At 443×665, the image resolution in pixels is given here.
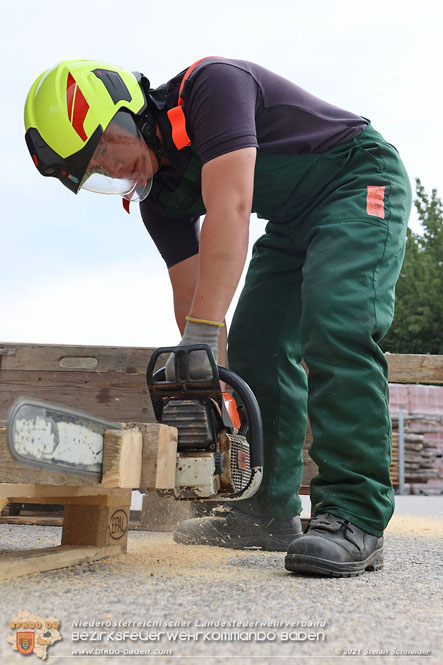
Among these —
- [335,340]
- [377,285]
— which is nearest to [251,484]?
[335,340]

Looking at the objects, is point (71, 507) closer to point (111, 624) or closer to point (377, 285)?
point (111, 624)

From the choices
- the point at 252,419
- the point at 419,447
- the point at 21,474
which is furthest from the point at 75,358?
the point at 419,447

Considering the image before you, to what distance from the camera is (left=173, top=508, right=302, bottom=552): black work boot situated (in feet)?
8.70

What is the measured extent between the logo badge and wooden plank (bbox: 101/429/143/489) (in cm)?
46

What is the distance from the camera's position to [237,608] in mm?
1414

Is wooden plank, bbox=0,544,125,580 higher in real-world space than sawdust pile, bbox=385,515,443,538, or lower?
higher

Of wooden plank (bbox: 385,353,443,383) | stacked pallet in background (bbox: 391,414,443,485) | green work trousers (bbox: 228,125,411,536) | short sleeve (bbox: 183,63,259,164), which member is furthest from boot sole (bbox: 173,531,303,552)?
stacked pallet in background (bbox: 391,414,443,485)

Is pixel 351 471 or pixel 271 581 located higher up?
pixel 351 471

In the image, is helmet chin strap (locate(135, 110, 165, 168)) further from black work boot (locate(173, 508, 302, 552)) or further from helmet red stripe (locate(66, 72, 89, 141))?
black work boot (locate(173, 508, 302, 552))

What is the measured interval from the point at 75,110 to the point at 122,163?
0.27m

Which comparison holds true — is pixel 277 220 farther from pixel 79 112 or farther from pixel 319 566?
pixel 319 566

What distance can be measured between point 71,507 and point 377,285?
129 centimetres

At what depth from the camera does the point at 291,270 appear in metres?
2.85

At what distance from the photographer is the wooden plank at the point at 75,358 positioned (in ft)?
12.1
